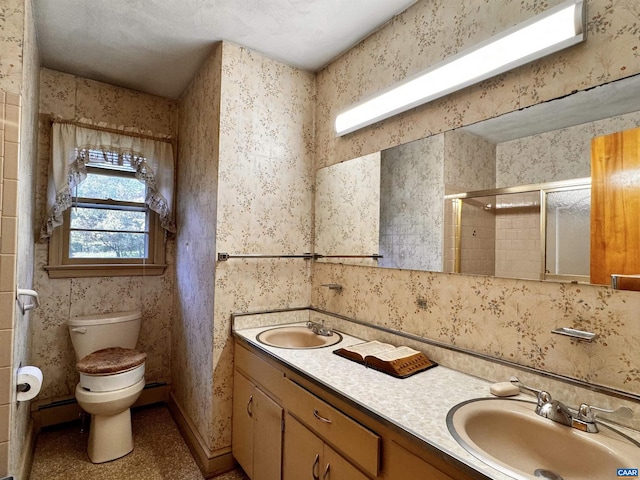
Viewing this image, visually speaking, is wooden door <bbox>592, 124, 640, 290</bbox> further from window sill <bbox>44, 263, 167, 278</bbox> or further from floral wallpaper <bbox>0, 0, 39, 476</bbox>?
window sill <bbox>44, 263, 167, 278</bbox>

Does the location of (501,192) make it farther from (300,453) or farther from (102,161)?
(102,161)

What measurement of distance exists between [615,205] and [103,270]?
297cm

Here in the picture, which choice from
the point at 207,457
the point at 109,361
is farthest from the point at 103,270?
the point at 207,457

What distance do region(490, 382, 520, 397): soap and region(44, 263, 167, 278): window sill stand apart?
2.49 m

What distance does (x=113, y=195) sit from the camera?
267 centimetres

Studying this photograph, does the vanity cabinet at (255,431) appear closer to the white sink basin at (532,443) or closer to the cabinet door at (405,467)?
the cabinet door at (405,467)

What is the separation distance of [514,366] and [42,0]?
266 centimetres

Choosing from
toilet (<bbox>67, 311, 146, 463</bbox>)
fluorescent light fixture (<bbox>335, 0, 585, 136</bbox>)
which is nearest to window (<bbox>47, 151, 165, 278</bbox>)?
toilet (<bbox>67, 311, 146, 463</bbox>)

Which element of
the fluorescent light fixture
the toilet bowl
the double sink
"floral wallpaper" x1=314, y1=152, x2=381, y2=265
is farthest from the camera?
the toilet bowl

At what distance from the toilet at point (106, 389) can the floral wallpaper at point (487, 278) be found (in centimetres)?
135

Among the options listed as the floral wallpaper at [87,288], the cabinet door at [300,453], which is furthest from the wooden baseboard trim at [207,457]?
the floral wallpaper at [87,288]

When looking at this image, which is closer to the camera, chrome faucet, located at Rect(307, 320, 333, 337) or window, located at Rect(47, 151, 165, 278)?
chrome faucet, located at Rect(307, 320, 333, 337)

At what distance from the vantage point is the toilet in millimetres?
2055

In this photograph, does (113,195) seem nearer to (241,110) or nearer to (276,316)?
(241,110)
